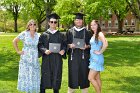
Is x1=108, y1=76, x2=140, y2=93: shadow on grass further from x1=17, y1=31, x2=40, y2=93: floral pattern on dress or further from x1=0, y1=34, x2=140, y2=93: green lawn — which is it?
x1=17, y1=31, x2=40, y2=93: floral pattern on dress

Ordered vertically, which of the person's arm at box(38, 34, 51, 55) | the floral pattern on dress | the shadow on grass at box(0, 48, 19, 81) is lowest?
the shadow on grass at box(0, 48, 19, 81)

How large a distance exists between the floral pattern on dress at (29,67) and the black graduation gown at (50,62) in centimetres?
16

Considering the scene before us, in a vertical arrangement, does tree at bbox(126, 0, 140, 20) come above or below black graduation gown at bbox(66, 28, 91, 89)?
above

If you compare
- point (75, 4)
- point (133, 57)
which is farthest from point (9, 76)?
point (75, 4)

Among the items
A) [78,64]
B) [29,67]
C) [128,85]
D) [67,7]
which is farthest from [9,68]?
[67,7]

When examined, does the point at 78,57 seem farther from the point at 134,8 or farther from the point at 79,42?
the point at 134,8

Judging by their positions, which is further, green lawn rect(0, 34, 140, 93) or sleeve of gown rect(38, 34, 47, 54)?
green lawn rect(0, 34, 140, 93)

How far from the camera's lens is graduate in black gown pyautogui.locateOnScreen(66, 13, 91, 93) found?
9961mm

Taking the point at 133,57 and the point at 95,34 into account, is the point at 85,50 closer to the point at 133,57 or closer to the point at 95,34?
the point at 95,34

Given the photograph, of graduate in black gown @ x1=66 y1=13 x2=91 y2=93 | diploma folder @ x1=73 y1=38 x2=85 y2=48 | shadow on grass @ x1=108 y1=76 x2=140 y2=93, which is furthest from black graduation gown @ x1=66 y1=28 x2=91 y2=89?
shadow on grass @ x1=108 y1=76 x2=140 y2=93

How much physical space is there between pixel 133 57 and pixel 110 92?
416 inches

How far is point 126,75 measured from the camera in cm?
1534

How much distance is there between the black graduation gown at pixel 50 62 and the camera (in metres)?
9.80

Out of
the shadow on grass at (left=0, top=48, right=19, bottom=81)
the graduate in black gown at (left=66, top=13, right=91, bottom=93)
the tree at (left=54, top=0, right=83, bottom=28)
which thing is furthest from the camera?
the tree at (left=54, top=0, right=83, bottom=28)
